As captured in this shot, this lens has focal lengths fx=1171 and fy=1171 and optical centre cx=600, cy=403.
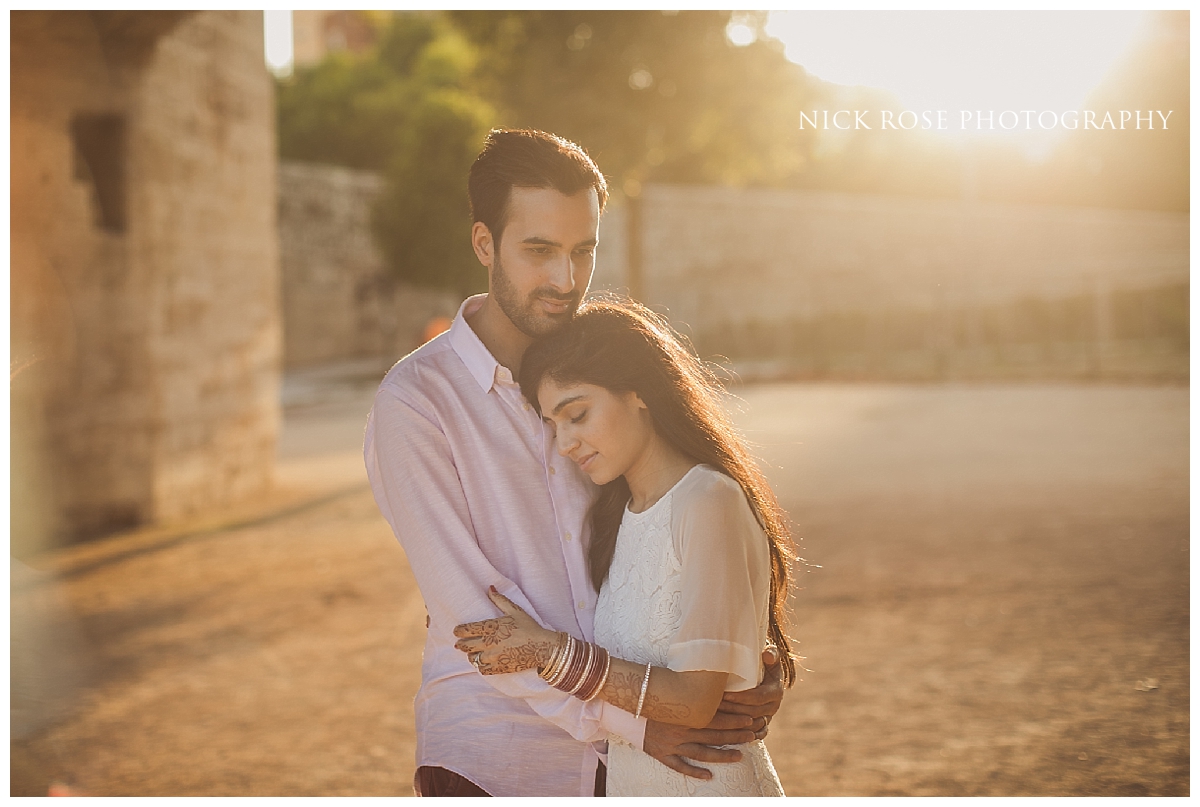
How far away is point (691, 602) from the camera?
5.37 ft

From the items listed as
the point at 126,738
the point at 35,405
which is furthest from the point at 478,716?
the point at 35,405

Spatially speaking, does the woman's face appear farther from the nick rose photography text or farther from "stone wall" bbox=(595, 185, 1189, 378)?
"stone wall" bbox=(595, 185, 1189, 378)

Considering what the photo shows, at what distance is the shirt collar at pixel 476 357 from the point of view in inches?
70.9

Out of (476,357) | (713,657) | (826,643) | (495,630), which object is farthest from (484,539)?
(826,643)

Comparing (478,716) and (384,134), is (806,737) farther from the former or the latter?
(384,134)

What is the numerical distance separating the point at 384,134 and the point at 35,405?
21774 mm

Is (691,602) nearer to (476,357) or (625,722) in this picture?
(625,722)

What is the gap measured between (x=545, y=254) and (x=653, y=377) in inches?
9.4

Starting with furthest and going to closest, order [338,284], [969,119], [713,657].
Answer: [338,284] < [969,119] < [713,657]

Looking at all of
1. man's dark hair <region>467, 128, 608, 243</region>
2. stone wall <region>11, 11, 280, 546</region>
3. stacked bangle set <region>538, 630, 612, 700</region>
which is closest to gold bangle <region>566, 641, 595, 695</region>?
stacked bangle set <region>538, 630, 612, 700</region>

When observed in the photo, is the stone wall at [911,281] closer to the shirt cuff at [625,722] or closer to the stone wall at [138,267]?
the stone wall at [138,267]

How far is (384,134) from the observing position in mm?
27531

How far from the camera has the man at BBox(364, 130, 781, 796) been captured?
1695mm

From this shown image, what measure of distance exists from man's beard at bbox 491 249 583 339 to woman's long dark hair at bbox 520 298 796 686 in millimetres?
15
